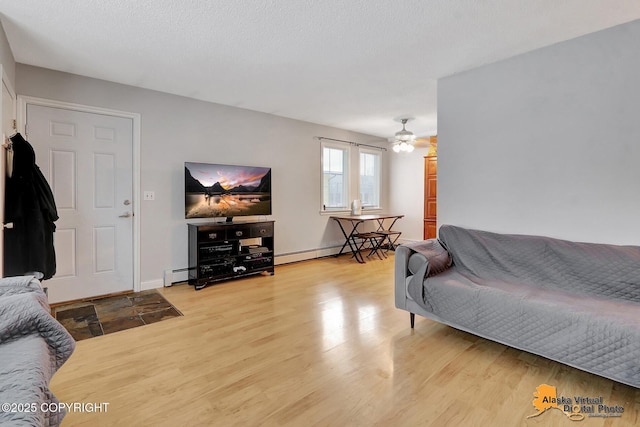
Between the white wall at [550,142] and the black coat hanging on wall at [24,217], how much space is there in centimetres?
358

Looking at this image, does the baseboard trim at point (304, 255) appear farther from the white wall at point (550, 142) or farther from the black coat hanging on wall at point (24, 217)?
the black coat hanging on wall at point (24, 217)

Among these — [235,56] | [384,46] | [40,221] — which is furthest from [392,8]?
[40,221]

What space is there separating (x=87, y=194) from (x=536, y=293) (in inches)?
164

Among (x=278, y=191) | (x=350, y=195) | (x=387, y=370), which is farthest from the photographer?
(x=350, y=195)

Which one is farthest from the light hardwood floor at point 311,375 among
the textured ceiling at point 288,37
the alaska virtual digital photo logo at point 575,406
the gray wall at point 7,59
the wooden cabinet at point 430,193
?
the wooden cabinet at point 430,193

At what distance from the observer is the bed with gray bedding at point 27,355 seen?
83 centimetres

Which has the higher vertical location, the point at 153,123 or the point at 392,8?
the point at 392,8

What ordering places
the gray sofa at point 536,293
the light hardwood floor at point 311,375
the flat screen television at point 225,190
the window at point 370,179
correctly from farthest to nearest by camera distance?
the window at point 370,179 < the flat screen television at point 225,190 < the gray sofa at point 536,293 < the light hardwood floor at point 311,375

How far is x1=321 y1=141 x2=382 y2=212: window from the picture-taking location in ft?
18.8

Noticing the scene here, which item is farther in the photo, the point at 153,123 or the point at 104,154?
the point at 153,123

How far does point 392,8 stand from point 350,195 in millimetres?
4063

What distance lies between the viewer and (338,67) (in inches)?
121

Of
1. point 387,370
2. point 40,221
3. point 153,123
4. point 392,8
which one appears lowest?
point 387,370

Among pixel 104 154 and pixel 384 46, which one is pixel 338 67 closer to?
pixel 384 46
